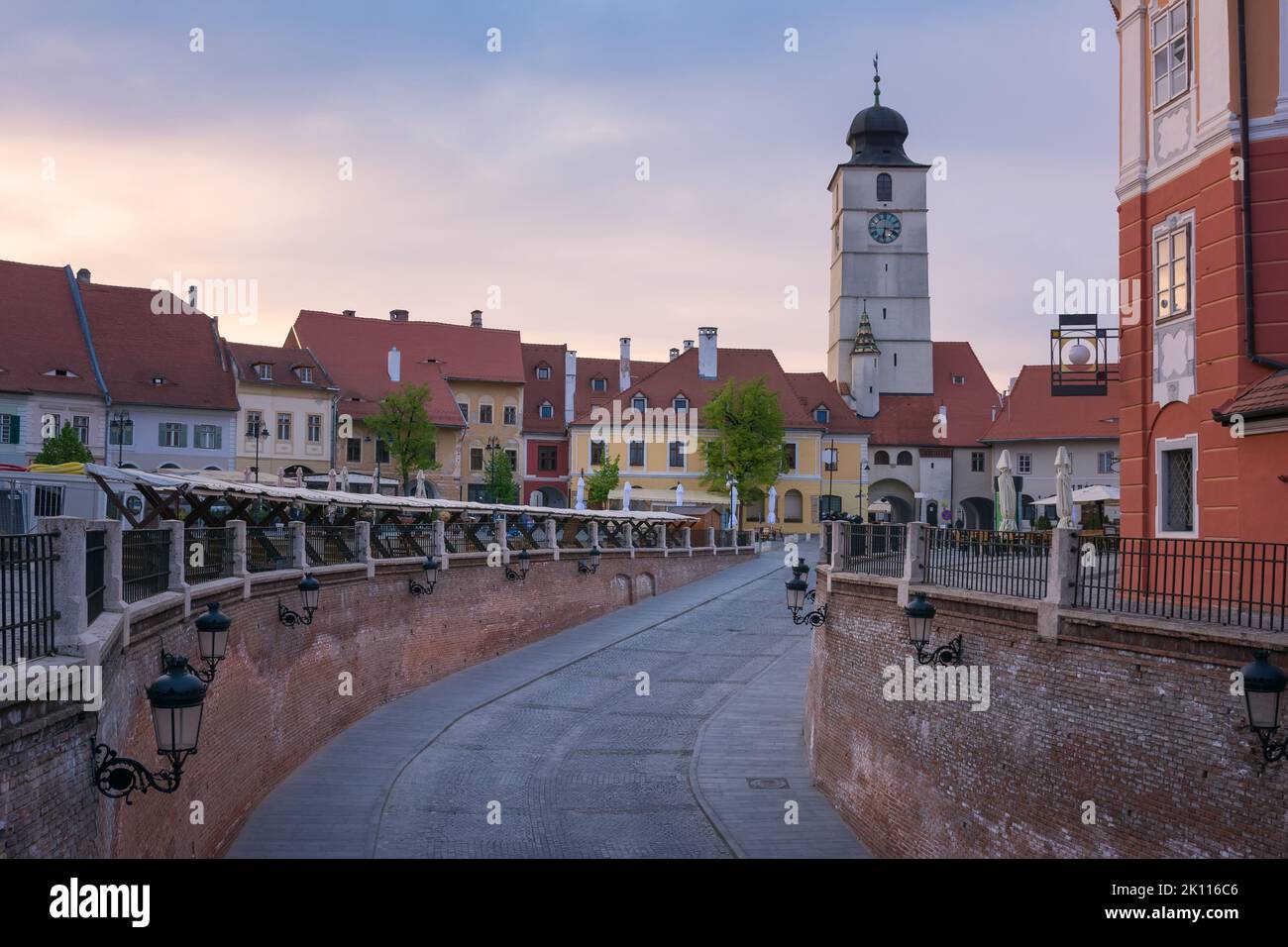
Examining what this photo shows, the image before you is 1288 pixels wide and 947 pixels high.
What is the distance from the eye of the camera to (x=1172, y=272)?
18.5 metres

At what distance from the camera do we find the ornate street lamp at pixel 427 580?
30.5m

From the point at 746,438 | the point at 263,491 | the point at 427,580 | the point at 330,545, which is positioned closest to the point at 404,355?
the point at 746,438

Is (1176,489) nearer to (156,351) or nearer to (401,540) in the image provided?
(401,540)

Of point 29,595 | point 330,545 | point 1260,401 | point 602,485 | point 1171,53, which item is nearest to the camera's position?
point 29,595

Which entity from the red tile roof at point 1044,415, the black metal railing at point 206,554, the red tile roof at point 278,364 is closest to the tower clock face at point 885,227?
the red tile roof at point 1044,415

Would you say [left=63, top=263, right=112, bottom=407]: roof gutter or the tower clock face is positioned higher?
the tower clock face

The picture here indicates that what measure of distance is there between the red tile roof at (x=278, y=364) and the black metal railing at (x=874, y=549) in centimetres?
4610

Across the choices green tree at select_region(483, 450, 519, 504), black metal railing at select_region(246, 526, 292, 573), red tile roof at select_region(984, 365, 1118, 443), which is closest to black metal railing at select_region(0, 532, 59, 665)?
black metal railing at select_region(246, 526, 292, 573)

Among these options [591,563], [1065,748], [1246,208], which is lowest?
[1065,748]

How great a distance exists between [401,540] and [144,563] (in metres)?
16.8

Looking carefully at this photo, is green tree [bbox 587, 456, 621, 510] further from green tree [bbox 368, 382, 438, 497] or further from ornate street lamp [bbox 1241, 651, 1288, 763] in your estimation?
ornate street lamp [bbox 1241, 651, 1288, 763]

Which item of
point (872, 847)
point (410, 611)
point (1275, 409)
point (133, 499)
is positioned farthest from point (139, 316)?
point (1275, 409)

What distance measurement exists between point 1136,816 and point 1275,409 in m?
5.71

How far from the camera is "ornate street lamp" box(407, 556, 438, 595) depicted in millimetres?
30500
